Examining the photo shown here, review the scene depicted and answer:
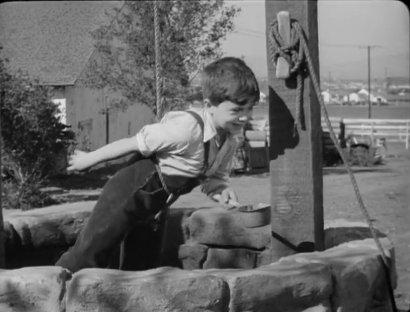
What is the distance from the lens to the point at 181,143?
328cm

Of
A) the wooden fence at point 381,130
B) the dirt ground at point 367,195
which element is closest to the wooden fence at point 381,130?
the wooden fence at point 381,130

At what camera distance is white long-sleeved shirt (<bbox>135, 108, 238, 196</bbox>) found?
3266 mm

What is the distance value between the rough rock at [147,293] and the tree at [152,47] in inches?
555

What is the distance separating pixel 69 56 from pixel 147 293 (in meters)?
20.6

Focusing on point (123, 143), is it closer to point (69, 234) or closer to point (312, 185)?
point (312, 185)

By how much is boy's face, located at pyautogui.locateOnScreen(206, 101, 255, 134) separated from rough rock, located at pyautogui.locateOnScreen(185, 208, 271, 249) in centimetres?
103

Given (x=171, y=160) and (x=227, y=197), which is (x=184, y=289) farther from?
(x=227, y=197)

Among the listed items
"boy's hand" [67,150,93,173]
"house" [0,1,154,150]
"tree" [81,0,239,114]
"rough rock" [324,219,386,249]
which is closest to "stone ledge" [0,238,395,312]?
"boy's hand" [67,150,93,173]

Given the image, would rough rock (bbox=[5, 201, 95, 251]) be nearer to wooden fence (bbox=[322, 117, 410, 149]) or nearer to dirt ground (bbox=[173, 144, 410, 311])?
dirt ground (bbox=[173, 144, 410, 311])

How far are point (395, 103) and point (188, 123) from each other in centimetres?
9943

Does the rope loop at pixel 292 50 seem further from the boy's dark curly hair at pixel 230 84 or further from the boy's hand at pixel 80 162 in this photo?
the boy's hand at pixel 80 162

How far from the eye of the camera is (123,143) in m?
3.28

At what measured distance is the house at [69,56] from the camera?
2170 cm

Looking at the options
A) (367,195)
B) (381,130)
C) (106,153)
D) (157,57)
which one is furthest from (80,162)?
(381,130)
